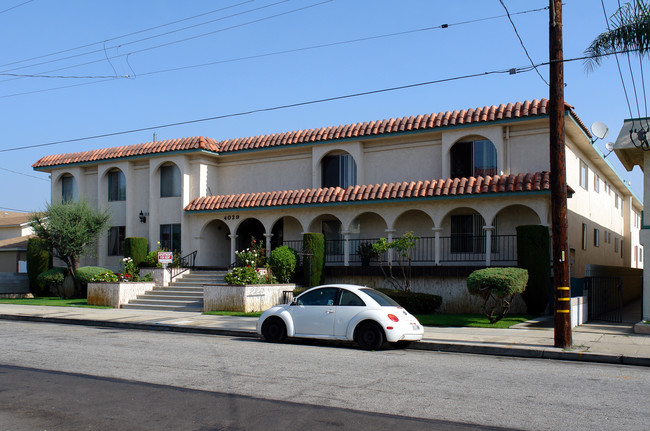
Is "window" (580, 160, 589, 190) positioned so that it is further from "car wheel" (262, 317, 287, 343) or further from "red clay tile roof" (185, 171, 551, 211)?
"car wheel" (262, 317, 287, 343)

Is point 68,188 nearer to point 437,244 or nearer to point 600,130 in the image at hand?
point 437,244

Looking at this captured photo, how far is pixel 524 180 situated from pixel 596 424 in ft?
48.2

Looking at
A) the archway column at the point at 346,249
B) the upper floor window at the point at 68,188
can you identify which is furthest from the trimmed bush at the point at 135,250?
the archway column at the point at 346,249

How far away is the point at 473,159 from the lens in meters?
24.0

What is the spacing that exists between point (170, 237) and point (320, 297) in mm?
16523

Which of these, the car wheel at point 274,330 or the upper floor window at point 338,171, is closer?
the car wheel at point 274,330

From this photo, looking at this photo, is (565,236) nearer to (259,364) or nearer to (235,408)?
(259,364)

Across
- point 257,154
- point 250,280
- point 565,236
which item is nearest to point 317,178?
point 257,154

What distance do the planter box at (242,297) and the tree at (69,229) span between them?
8.74 m

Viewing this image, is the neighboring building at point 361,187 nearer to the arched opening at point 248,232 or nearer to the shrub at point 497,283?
the arched opening at point 248,232

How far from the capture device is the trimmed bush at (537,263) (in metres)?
19.5

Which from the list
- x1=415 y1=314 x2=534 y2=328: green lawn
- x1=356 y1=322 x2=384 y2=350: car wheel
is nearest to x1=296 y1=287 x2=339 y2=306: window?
x1=356 y1=322 x2=384 y2=350: car wheel

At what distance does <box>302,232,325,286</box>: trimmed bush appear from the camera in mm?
23500

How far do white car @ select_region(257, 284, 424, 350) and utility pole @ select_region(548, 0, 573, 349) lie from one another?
2.94 meters
